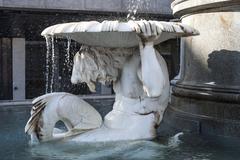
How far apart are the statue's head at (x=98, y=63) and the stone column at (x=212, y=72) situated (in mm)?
966

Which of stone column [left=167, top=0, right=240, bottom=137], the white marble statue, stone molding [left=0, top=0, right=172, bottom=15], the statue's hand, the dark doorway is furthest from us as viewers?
the dark doorway

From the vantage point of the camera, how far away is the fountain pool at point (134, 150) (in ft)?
12.5

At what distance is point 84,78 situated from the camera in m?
4.38

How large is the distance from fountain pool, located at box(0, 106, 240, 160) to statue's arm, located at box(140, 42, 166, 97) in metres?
0.46

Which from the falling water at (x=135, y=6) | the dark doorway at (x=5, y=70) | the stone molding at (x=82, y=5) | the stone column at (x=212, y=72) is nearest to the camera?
the stone column at (x=212, y=72)

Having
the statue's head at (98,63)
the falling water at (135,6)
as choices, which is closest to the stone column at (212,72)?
the statue's head at (98,63)

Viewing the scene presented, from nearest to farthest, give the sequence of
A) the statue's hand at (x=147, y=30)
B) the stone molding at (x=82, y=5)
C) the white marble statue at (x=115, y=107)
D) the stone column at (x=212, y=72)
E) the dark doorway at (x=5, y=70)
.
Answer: the statue's hand at (x=147, y=30)
the white marble statue at (x=115, y=107)
the stone column at (x=212, y=72)
the stone molding at (x=82, y=5)
the dark doorway at (x=5, y=70)

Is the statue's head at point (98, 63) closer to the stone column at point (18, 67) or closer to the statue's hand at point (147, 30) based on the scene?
the statue's hand at point (147, 30)

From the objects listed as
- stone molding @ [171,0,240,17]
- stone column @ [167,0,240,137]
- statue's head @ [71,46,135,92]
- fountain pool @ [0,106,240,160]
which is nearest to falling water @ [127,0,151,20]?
stone molding @ [171,0,240,17]

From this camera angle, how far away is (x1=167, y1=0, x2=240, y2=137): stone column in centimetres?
461

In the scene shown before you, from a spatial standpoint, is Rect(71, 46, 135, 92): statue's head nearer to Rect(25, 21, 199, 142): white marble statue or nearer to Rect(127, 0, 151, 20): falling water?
Rect(25, 21, 199, 142): white marble statue

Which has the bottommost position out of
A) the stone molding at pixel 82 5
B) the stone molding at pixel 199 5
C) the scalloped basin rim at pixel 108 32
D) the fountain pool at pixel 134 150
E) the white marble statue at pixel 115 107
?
the fountain pool at pixel 134 150

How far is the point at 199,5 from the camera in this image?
4.97 m

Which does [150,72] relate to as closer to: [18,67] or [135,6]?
[18,67]
